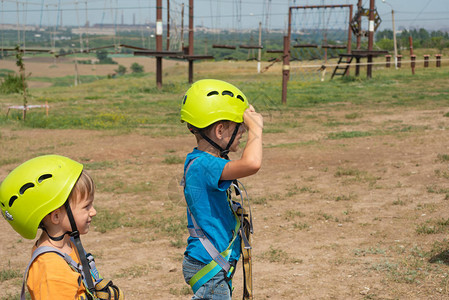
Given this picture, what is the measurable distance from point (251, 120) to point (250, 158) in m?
0.27

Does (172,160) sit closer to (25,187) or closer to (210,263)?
(210,263)

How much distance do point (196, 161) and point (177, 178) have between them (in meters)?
0.55

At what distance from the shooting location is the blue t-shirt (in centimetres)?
308

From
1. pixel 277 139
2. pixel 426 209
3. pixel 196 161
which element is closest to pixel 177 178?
pixel 196 161

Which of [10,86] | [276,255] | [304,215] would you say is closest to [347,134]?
[304,215]

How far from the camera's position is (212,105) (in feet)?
10.3

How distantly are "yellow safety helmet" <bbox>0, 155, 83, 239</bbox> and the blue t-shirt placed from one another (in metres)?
0.67

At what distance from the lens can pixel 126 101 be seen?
22.6 metres

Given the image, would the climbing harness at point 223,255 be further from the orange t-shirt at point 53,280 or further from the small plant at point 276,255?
the small plant at point 276,255

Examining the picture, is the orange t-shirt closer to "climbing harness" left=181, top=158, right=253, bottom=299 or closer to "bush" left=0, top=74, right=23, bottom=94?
"climbing harness" left=181, top=158, right=253, bottom=299

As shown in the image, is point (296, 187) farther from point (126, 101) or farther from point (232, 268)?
point (126, 101)

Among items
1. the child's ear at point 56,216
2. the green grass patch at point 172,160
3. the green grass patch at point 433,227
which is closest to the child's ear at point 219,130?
the child's ear at point 56,216

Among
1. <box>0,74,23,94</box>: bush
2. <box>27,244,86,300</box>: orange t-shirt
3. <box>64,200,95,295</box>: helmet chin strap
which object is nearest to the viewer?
<box>27,244,86,300</box>: orange t-shirt

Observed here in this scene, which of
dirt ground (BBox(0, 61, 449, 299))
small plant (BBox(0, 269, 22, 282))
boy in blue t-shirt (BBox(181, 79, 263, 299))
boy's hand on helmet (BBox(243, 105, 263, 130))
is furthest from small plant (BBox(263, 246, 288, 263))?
boy's hand on helmet (BBox(243, 105, 263, 130))
